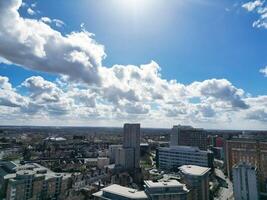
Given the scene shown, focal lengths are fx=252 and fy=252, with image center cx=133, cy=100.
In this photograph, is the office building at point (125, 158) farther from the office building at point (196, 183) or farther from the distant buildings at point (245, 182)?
the office building at point (196, 183)

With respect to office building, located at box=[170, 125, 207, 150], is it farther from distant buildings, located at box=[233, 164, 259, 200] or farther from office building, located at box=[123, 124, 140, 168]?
Result: distant buildings, located at box=[233, 164, 259, 200]

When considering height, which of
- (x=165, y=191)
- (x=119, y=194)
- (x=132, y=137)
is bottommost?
(x=119, y=194)

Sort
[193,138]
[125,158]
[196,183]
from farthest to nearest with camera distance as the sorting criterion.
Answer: [193,138] < [125,158] < [196,183]

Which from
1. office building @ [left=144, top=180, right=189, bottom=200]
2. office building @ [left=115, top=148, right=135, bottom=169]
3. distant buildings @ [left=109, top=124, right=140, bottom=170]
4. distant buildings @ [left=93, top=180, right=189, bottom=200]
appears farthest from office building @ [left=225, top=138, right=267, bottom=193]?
office building @ [left=115, top=148, right=135, bottom=169]

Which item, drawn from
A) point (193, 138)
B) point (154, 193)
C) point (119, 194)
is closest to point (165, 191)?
point (154, 193)

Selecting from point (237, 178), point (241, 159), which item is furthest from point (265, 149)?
point (237, 178)

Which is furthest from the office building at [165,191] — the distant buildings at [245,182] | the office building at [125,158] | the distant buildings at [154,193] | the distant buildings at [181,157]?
the office building at [125,158]

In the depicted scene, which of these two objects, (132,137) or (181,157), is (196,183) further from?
(132,137)
